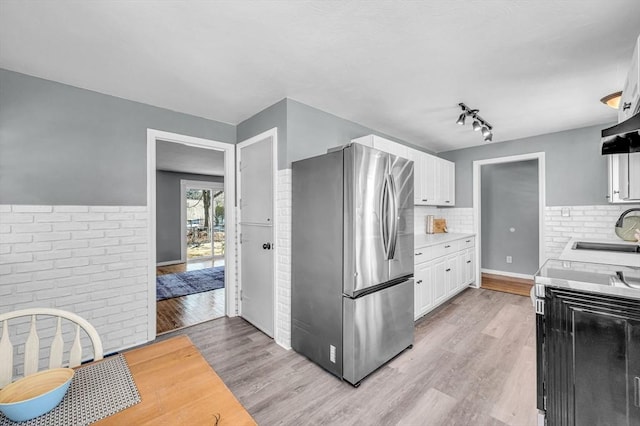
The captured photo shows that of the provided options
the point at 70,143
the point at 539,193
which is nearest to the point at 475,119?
the point at 539,193

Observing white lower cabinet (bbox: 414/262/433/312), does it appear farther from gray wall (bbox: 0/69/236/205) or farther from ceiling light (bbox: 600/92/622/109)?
gray wall (bbox: 0/69/236/205)

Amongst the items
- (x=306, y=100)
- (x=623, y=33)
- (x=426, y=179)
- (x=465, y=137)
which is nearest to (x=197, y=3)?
(x=306, y=100)

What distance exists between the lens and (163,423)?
0.72 metres

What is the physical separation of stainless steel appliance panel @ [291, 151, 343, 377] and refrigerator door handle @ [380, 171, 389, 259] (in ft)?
1.30

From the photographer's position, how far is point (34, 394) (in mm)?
795

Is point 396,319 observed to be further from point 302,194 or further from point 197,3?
point 197,3

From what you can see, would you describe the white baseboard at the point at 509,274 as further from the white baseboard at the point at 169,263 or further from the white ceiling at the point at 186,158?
the white baseboard at the point at 169,263

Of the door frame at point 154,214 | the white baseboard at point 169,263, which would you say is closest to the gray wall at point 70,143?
the door frame at point 154,214

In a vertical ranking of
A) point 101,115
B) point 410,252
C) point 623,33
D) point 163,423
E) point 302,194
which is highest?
point 623,33

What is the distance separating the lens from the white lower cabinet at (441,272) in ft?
10.2

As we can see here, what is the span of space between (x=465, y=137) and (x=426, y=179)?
2.87 ft

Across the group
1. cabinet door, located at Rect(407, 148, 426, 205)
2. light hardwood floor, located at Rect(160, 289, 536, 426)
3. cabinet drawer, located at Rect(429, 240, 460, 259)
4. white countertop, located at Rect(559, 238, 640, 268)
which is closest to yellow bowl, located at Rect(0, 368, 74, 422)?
light hardwood floor, located at Rect(160, 289, 536, 426)

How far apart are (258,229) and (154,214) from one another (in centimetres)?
107

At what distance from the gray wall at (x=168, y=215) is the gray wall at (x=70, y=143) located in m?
4.62
